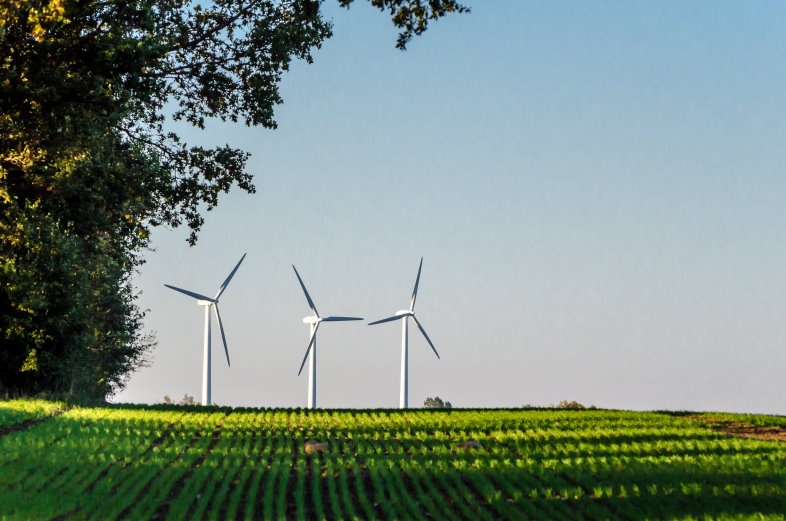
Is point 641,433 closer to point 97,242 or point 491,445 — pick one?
point 491,445

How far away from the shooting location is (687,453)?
81.7ft

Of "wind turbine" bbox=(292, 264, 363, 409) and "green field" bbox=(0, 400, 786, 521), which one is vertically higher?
"wind turbine" bbox=(292, 264, 363, 409)

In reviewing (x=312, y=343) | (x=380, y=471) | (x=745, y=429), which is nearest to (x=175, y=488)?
(x=380, y=471)

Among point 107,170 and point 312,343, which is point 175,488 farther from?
point 312,343

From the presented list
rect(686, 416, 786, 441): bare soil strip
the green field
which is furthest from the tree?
rect(686, 416, 786, 441): bare soil strip

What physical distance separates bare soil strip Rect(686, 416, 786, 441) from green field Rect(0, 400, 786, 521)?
1.19 meters

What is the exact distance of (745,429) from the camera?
34.3 m

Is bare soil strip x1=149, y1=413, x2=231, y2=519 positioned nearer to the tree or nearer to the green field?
the green field

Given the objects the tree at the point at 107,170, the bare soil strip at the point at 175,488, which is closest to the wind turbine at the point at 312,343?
the tree at the point at 107,170

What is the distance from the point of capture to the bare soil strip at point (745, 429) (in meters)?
31.5

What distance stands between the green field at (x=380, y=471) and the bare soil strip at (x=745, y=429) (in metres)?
1.19

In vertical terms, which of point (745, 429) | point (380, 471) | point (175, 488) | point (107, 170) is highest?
point (107, 170)

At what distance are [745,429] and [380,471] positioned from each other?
1896cm

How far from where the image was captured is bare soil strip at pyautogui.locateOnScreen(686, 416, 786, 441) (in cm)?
3150
